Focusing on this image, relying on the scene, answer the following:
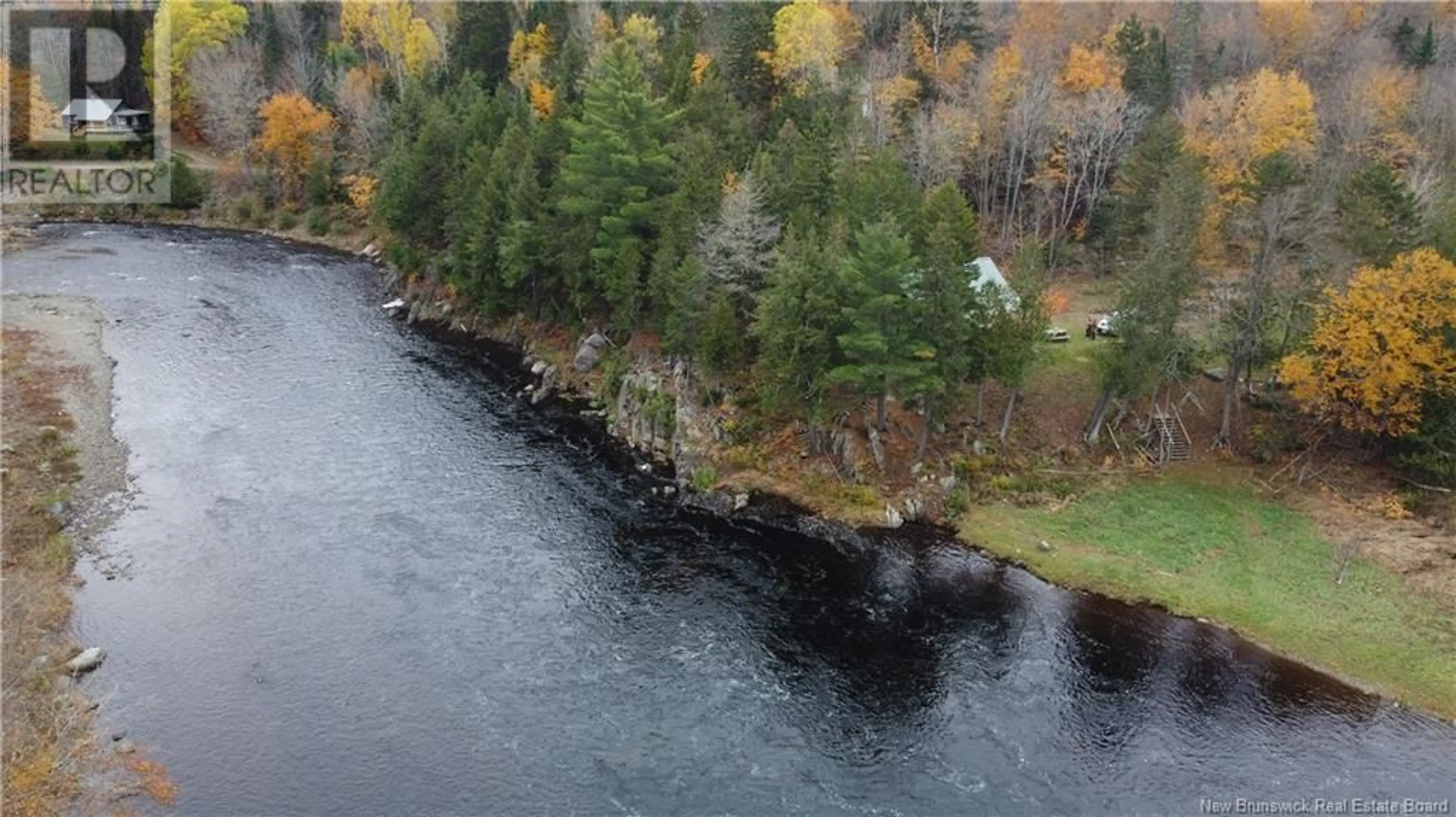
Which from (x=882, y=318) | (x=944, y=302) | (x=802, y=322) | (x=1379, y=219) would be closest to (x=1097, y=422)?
(x=944, y=302)

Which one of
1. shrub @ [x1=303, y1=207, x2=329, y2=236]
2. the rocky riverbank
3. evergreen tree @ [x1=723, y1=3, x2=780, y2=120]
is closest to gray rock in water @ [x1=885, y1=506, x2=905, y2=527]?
the rocky riverbank

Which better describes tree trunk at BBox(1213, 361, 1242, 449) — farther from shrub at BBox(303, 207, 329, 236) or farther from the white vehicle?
shrub at BBox(303, 207, 329, 236)

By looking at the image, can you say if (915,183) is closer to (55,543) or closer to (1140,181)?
(1140,181)

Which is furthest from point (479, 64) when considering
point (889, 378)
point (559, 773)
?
point (559, 773)

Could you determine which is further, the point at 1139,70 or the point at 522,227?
the point at 1139,70

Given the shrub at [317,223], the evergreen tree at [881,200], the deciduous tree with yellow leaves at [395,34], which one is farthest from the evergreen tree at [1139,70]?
the shrub at [317,223]

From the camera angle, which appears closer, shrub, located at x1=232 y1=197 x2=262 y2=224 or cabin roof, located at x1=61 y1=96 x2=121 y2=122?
shrub, located at x1=232 y1=197 x2=262 y2=224
